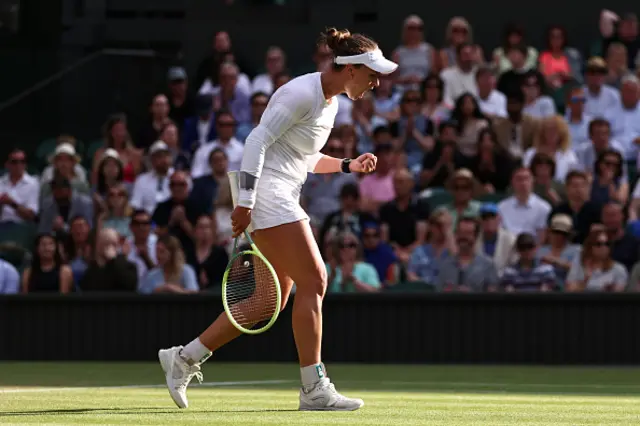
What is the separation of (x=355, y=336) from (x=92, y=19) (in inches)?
267

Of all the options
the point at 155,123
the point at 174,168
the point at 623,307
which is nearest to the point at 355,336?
the point at 623,307

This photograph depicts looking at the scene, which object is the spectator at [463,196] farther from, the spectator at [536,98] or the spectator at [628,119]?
the spectator at [628,119]

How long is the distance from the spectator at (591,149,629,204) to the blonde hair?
0.52 m

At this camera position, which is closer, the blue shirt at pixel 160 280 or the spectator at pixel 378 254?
the blue shirt at pixel 160 280

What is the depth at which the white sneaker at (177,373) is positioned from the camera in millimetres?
6328

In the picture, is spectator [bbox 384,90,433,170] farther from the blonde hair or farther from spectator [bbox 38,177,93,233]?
spectator [bbox 38,177,93,233]

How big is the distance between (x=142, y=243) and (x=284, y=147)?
21.3 ft

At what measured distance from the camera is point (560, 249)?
11938 millimetres

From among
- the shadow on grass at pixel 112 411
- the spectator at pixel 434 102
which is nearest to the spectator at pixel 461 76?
the spectator at pixel 434 102

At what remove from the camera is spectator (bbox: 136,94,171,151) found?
14.6 metres

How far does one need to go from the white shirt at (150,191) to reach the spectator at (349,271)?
2.48 meters

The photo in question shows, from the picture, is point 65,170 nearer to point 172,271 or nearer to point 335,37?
point 172,271

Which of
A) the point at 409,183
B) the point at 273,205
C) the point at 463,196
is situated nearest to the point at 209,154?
the point at 409,183

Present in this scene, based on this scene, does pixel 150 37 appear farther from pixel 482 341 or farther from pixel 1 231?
pixel 482 341
